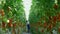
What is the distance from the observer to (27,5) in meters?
22.0

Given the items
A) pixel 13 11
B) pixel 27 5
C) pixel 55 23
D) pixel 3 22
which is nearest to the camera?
pixel 3 22

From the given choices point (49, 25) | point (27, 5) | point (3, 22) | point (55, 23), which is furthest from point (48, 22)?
point (27, 5)

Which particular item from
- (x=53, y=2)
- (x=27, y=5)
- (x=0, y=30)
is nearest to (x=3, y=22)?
(x=0, y=30)

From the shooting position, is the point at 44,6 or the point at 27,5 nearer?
the point at 44,6

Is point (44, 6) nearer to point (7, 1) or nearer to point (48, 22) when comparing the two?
point (48, 22)

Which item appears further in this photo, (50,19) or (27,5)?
(27,5)

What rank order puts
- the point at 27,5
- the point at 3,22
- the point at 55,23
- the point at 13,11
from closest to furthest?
the point at 3,22 < the point at 55,23 < the point at 13,11 < the point at 27,5

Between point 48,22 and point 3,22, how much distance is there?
5.81ft

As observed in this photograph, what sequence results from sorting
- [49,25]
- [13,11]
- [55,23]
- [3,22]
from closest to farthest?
[3,22] → [55,23] → [49,25] → [13,11]

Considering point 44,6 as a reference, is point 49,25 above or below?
below

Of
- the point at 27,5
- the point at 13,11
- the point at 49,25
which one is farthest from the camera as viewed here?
the point at 27,5

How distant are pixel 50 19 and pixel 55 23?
0.51 metres

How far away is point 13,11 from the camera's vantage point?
8.64 metres

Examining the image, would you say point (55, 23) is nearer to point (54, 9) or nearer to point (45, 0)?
point (54, 9)
